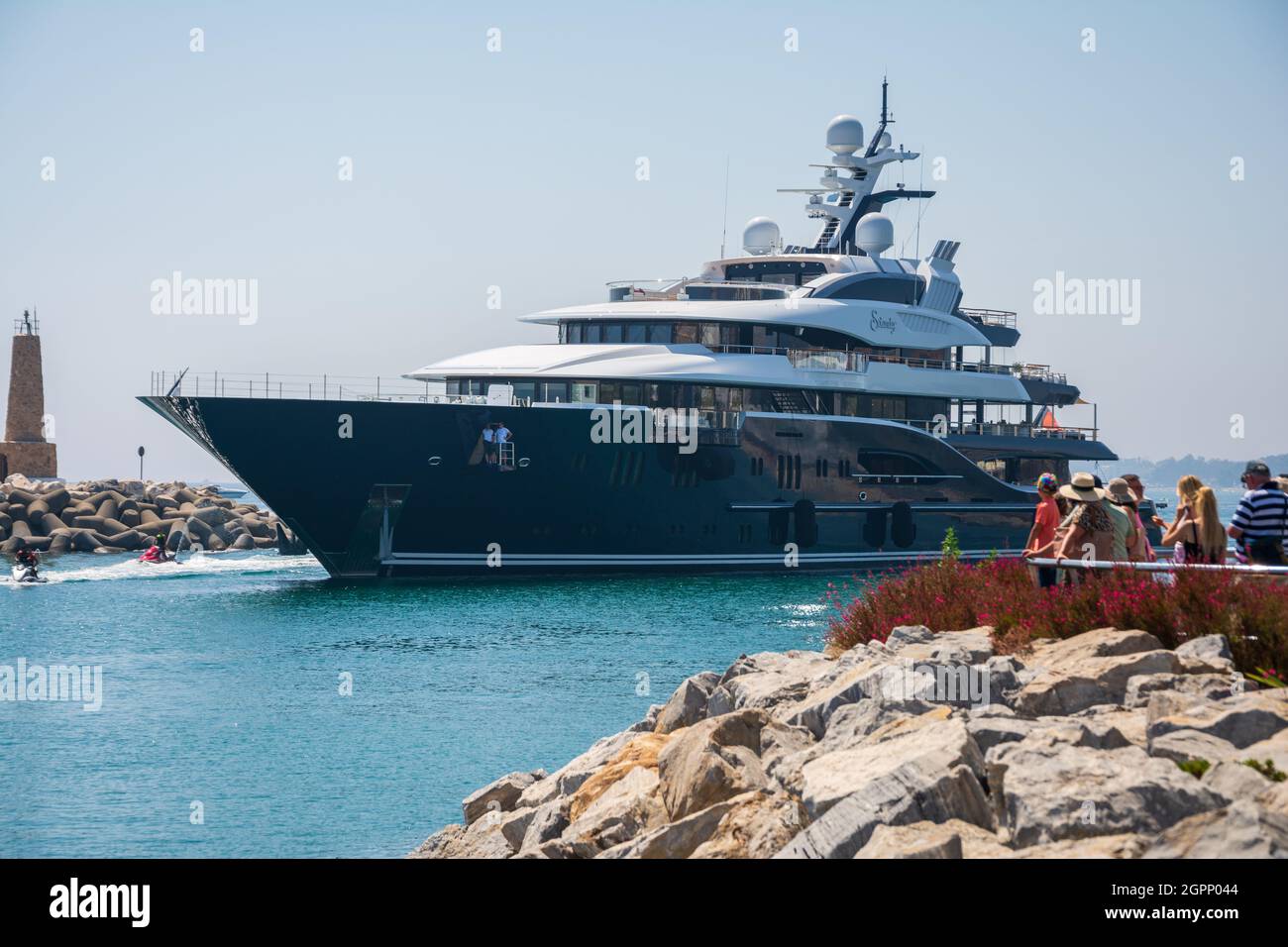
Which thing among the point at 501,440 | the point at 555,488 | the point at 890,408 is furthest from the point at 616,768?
the point at 890,408

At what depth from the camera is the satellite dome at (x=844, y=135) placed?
149 feet

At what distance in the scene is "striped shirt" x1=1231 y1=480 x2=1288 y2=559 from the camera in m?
11.1

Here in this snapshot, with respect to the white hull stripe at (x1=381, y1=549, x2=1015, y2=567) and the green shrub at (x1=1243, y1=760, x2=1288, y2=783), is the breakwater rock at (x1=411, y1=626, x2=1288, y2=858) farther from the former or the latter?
the white hull stripe at (x1=381, y1=549, x2=1015, y2=567)

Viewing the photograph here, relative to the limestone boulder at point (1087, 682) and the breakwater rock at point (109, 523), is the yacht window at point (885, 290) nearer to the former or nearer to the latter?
the breakwater rock at point (109, 523)

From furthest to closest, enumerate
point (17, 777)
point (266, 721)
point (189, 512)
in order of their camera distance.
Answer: point (189, 512)
point (266, 721)
point (17, 777)

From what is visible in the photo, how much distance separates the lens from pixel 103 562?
49.2 meters

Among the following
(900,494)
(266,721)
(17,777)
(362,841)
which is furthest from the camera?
(900,494)

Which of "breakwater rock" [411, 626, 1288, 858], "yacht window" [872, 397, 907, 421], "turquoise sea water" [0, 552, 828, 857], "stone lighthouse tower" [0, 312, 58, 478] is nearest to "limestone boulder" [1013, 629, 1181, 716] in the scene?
"breakwater rock" [411, 626, 1288, 858]
